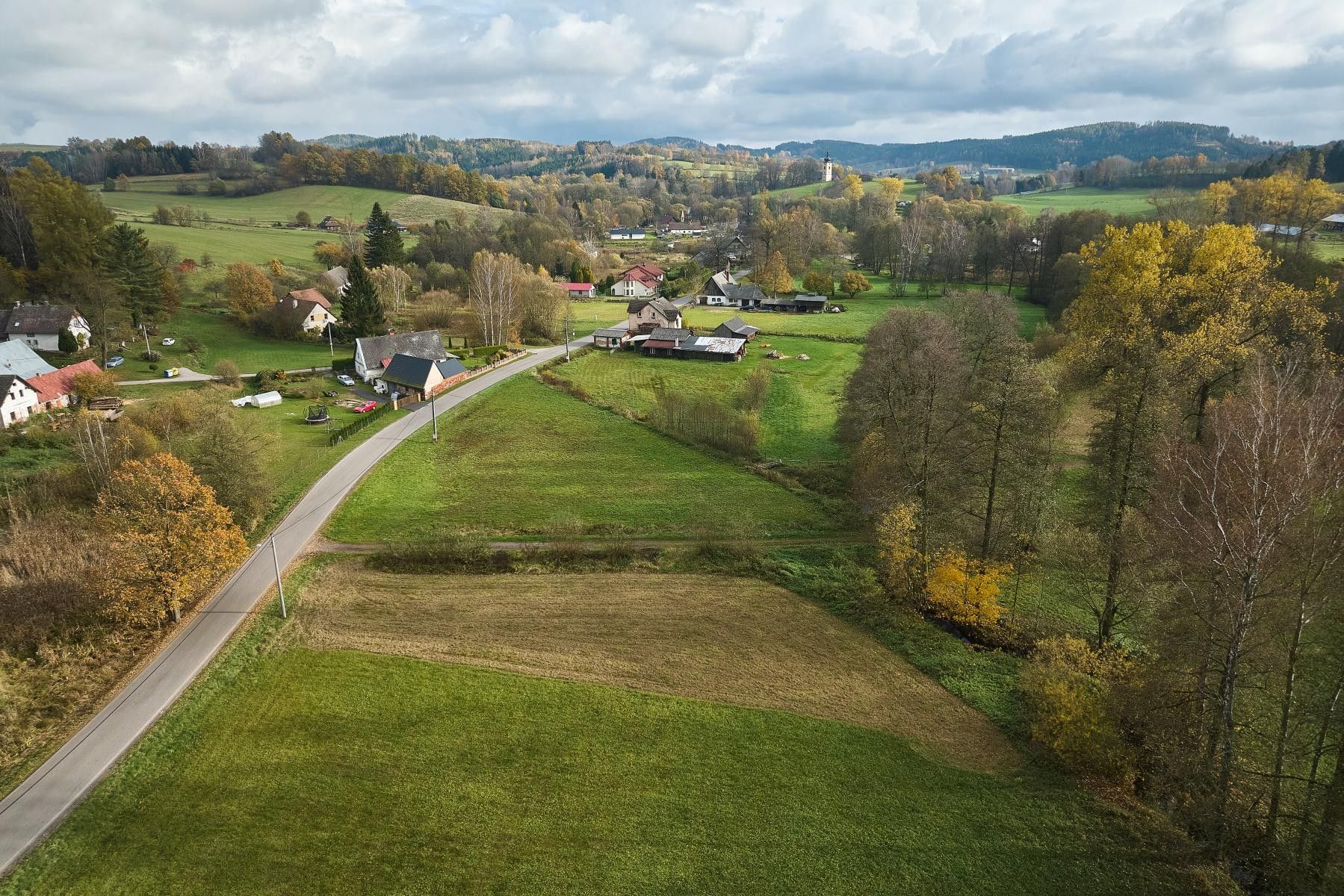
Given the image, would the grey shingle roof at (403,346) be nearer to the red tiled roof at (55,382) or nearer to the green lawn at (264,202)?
the red tiled roof at (55,382)

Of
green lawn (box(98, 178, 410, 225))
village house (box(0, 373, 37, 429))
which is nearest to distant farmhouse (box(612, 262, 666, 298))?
green lawn (box(98, 178, 410, 225))

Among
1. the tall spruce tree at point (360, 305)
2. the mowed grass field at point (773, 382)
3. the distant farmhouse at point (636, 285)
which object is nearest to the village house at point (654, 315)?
the mowed grass field at point (773, 382)

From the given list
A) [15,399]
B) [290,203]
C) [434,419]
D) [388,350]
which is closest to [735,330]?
[388,350]

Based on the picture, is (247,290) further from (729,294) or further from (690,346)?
(729,294)

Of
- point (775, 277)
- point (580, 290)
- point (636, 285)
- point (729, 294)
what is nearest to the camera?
point (775, 277)

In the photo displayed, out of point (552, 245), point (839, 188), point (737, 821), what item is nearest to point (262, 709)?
point (737, 821)

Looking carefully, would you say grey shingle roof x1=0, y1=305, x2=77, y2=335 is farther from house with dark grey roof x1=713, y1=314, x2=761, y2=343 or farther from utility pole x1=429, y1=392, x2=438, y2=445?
house with dark grey roof x1=713, y1=314, x2=761, y2=343
